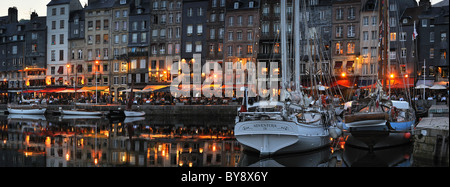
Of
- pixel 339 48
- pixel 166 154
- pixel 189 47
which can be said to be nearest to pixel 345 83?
pixel 339 48

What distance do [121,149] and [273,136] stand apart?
344 inches

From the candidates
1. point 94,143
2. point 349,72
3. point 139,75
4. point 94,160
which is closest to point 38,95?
point 139,75

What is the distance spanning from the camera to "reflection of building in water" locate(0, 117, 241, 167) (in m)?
19.7

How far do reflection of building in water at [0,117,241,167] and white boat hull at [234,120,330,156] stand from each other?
3.94 feet

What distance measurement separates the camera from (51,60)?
80.9 meters

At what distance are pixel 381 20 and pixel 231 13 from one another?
39.2m

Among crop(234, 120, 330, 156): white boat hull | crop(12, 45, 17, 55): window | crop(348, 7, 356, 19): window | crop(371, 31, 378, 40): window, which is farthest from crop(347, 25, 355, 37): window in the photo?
crop(12, 45, 17, 55): window

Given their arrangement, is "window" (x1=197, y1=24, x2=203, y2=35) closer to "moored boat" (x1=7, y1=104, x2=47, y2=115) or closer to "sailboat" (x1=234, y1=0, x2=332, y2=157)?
"moored boat" (x1=7, y1=104, x2=47, y2=115)

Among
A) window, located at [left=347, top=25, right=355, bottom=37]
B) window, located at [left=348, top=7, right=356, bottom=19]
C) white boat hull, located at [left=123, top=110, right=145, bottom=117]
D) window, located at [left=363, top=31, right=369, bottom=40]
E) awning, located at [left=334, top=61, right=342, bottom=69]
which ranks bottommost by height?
white boat hull, located at [left=123, top=110, right=145, bottom=117]

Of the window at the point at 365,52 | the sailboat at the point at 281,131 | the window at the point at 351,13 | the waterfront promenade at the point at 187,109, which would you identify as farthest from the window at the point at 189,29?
the sailboat at the point at 281,131

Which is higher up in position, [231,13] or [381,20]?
[231,13]

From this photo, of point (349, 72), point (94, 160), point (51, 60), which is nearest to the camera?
point (94, 160)

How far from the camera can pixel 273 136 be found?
1964cm

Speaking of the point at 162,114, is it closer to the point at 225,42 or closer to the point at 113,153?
the point at 225,42
